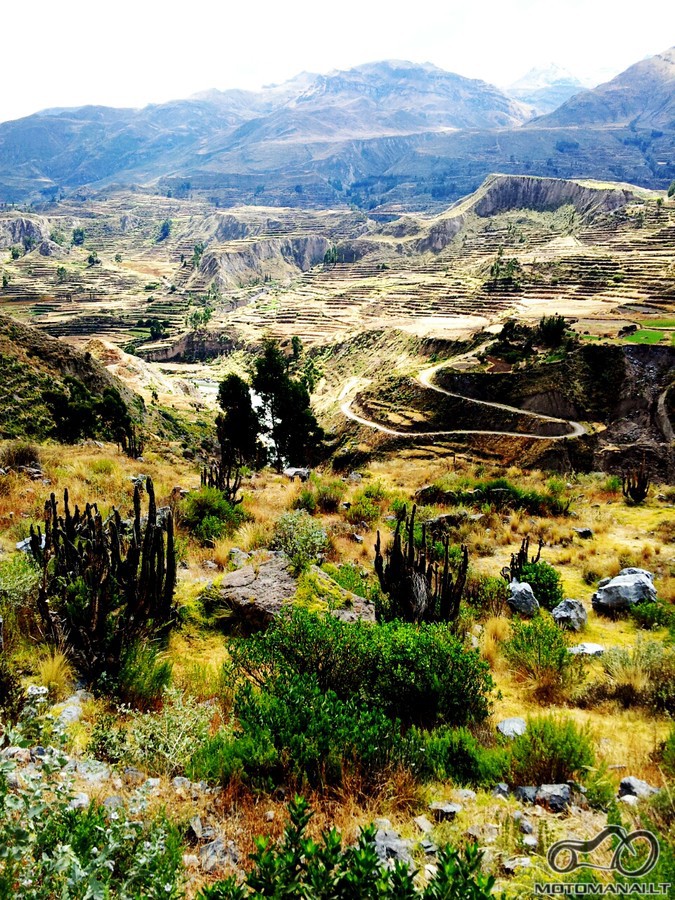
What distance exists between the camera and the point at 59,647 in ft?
17.0

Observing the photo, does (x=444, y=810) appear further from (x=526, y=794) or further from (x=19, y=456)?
(x=19, y=456)

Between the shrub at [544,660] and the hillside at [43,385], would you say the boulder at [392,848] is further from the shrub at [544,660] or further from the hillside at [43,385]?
the hillside at [43,385]

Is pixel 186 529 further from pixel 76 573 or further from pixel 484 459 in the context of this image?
pixel 484 459

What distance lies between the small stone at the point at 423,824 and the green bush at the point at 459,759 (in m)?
0.52

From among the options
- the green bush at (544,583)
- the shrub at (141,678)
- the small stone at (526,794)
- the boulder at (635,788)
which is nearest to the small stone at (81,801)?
the shrub at (141,678)

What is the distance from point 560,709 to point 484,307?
263 ft

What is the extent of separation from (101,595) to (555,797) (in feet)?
15.2

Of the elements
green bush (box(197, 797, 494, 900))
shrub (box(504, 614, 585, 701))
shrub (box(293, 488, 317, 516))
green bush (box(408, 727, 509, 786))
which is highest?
green bush (box(197, 797, 494, 900))

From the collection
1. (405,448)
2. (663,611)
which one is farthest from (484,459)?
(663,611)

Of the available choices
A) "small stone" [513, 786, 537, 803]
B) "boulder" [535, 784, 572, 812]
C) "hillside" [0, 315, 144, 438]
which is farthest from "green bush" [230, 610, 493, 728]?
"hillside" [0, 315, 144, 438]

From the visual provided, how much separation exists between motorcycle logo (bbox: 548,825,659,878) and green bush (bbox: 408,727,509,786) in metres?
1.01

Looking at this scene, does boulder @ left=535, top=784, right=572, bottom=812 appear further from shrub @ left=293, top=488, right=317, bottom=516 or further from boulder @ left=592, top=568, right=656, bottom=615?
shrub @ left=293, top=488, right=317, bottom=516

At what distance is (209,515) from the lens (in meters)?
10.6

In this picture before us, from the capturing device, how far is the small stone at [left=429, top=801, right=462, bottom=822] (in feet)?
11.8
